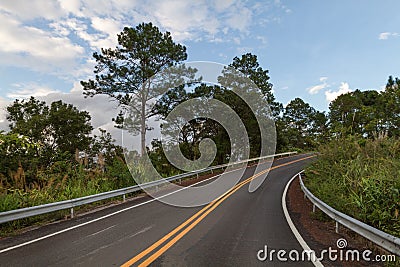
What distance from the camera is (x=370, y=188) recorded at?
725 cm

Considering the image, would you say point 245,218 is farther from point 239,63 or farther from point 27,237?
point 239,63

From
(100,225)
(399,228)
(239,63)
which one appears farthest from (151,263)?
(239,63)

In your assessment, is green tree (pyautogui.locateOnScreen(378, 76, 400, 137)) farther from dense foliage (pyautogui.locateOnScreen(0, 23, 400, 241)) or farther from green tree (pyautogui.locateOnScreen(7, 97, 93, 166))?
green tree (pyautogui.locateOnScreen(7, 97, 93, 166))

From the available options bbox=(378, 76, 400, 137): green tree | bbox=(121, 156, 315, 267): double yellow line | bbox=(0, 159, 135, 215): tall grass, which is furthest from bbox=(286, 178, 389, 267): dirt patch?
bbox=(378, 76, 400, 137): green tree

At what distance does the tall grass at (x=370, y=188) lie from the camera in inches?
261

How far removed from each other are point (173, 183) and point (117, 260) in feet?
42.4

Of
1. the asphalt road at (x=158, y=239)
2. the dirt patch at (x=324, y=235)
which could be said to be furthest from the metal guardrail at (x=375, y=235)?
the asphalt road at (x=158, y=239)

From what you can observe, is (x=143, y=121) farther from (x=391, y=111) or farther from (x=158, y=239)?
(x=391, y=111)

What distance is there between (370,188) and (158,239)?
5238mm

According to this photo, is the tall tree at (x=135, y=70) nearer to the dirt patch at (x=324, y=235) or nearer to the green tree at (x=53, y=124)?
the green tree at (x=53, y=124)

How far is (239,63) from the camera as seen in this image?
36.3 metres

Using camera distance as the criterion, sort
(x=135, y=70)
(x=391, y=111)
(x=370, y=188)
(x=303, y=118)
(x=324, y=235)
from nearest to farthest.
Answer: (x=324, y=235) → (x=370, y=188) → (x=135, y=70) → (x=391, y=111) → (x=303, y=118)

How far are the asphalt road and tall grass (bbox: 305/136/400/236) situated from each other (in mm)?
1778

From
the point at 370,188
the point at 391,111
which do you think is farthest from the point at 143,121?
the point at 391,111
